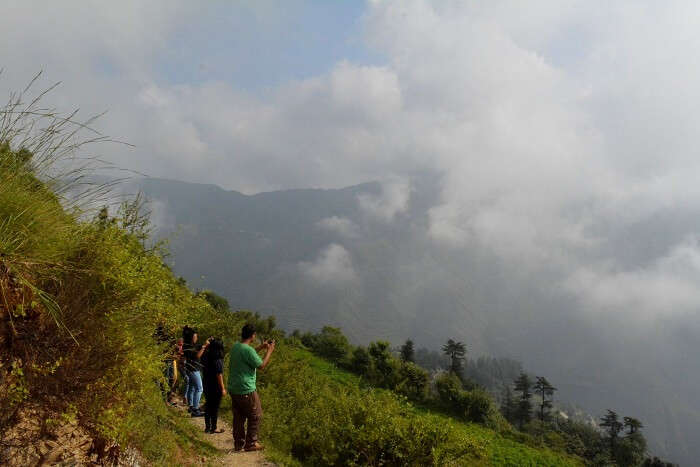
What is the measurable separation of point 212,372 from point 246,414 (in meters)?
1.95

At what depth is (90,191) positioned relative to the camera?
13.7 feet

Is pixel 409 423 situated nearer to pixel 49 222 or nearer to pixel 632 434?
pixel 49 222

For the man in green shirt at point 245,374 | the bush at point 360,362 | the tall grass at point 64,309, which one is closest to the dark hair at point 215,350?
the man in green shirt at point 245,374

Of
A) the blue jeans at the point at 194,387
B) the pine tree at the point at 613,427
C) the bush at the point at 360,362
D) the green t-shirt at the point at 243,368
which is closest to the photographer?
the green t-shirt at the point at 243,368

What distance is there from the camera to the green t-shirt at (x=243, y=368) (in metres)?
6.92

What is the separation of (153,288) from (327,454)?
6.36 meters

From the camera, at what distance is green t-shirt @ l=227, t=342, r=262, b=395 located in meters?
6.92

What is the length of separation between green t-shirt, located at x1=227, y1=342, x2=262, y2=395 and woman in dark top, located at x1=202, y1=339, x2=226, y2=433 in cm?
186

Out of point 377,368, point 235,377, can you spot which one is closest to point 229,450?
point 235,377

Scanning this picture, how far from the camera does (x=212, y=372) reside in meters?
8.73

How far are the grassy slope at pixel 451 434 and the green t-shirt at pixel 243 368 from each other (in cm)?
155

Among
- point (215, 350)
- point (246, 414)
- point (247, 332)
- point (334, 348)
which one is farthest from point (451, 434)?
point (334, 348)

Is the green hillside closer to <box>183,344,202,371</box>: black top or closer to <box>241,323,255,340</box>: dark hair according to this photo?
<box>241,323,255,340</box>: dark hair

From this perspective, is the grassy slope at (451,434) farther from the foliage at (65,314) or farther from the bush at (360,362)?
the foliage at (65,314)
